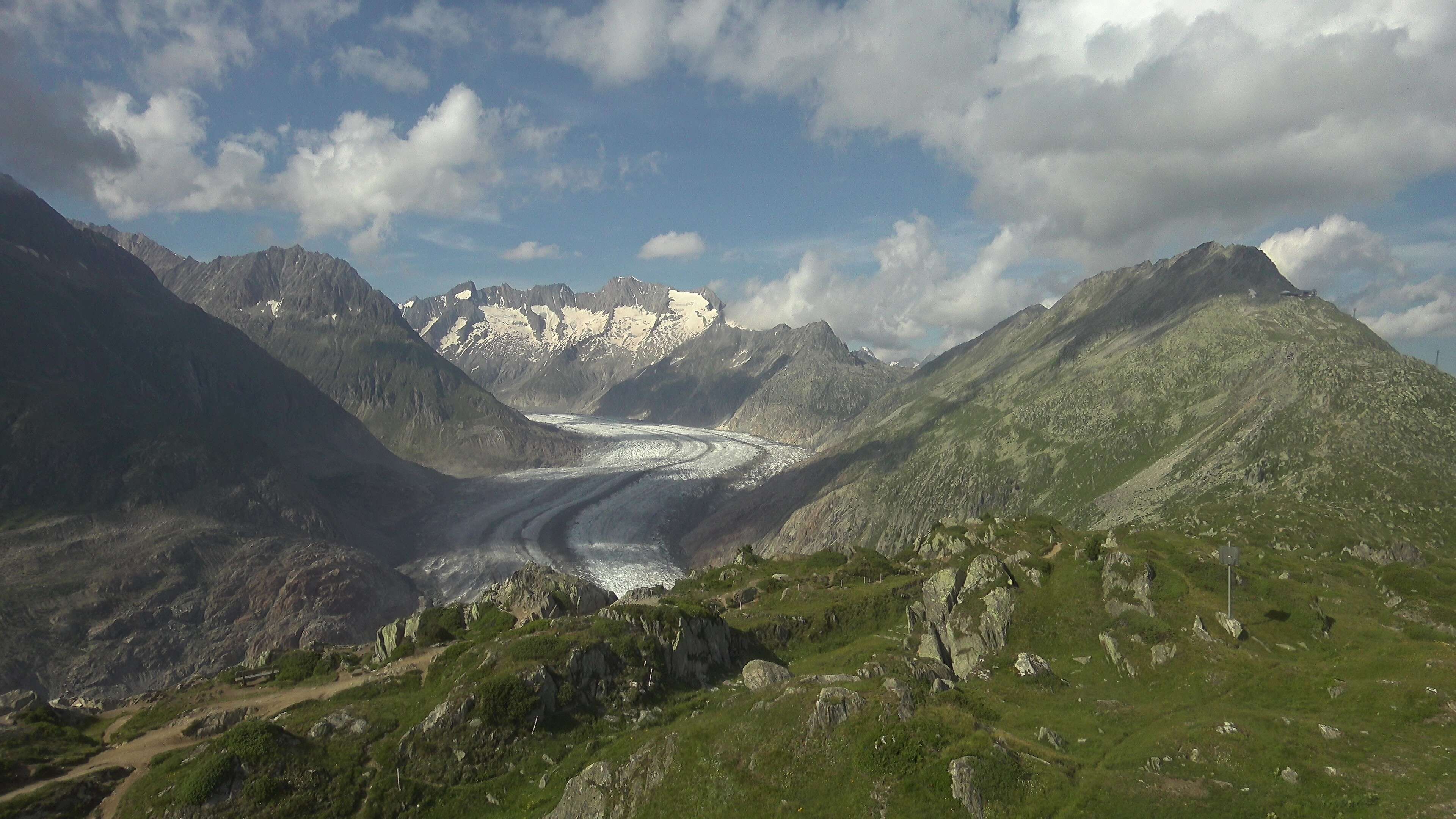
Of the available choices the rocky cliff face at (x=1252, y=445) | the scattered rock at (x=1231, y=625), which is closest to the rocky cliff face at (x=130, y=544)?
the rocky cliff face at (x=1252, y=445)

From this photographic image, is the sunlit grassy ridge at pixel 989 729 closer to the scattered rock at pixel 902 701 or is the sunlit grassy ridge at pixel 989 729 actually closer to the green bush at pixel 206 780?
the green bush at pixel 206 780

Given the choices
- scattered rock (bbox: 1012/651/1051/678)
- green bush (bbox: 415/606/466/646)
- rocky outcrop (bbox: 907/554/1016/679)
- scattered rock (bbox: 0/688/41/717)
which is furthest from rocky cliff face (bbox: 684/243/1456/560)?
scattered rock (bbox: 0/688/41/717)

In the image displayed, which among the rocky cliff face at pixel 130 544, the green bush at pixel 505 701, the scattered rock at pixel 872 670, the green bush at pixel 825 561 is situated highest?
the rocky cliff face at pixel 130 544

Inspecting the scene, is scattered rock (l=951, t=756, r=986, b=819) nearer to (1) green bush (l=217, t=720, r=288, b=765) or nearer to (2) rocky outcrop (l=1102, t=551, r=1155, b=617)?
(2) rocky outcrop (l=1102, t=551, r=1155, b=617)

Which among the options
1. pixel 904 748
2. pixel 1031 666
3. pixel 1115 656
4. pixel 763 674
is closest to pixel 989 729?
pixel 904 748

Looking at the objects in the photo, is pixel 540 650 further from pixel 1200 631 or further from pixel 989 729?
pixel 1200 631

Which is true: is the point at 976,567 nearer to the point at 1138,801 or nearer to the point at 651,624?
the point at 651,624

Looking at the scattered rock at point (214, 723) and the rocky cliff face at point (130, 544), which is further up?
the rocky cliff face at point (130, 544)
